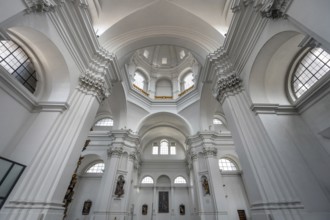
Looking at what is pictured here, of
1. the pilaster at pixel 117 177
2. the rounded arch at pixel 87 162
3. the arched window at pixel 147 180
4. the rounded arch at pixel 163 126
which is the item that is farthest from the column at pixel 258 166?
the arched window at pixel 147 180

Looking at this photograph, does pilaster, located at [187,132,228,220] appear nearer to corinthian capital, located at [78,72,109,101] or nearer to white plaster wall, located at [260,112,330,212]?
white plaster wall, located at [260,112,330,212]

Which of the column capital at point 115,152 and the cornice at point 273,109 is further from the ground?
the column capital at point 115,152

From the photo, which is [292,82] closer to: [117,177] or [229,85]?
[229,85]

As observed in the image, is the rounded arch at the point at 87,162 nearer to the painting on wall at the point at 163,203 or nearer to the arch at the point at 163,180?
the arch at the point at 163,180

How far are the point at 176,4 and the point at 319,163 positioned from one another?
8062 millimetres

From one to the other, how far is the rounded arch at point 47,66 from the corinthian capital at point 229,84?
5.30 m

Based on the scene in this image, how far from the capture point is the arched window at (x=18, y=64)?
4.02m

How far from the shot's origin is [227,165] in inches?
511

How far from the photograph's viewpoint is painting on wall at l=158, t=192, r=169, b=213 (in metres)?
14.3

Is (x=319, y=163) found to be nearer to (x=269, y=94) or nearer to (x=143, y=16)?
(x=269, y=94)

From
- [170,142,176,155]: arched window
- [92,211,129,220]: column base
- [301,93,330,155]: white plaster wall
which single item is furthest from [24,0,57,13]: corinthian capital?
[170,142,176,155]: arched window

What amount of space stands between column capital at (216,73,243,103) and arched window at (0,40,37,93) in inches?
250

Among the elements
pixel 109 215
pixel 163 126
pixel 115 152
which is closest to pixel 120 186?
pixel 109 215

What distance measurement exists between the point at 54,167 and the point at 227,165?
503 inches
